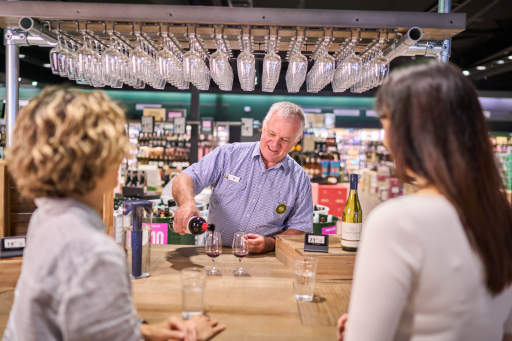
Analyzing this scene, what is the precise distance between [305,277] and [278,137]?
1.37m

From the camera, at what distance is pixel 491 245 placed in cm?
84

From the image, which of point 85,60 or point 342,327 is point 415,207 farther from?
point 85,60

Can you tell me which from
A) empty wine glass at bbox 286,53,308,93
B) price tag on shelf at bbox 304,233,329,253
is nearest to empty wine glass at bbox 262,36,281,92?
empty wine glass at bbox 286,53,308,93

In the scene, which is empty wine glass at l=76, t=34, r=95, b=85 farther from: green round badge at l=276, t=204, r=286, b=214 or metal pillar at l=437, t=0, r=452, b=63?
metal pillar at l=437, t=0, r=452, b=63

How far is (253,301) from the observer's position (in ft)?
5.30

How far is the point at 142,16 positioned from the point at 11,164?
137 centimetres

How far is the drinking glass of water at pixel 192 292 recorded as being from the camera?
142 cm

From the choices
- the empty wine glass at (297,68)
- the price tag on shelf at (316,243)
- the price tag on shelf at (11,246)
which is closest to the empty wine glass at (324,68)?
the empty wine glass at (297,68)

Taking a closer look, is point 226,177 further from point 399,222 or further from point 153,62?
point 399,222

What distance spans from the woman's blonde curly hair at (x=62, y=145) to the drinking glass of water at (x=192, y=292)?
0.62 m

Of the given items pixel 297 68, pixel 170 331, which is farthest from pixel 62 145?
pixel 297 68

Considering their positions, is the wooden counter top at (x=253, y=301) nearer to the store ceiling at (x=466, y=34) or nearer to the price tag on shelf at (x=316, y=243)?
the price tag on shelf at (x=316, y=243)

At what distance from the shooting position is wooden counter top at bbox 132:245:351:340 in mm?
1378

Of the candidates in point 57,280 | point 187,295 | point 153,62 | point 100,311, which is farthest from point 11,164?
point 153,62
